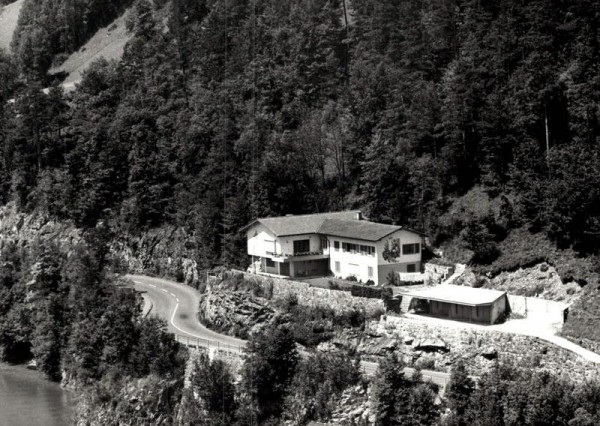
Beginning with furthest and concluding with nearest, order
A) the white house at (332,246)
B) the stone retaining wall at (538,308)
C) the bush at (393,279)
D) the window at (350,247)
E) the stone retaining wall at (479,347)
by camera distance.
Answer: the window at (350,247) → the white house at (332,246) → the bush at (393,279) → the stone retaining wall at (538,308) → the stone retaining wall at (479,347)

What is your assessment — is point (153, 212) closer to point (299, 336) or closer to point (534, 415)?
point (299, 336)

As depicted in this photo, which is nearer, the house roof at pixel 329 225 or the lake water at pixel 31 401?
the lake water at pixel 31 401

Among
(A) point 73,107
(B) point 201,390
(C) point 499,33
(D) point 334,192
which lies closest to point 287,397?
(B) point 201,390

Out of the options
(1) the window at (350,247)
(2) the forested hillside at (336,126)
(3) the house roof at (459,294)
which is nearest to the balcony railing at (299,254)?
(1) the window at (350,247)

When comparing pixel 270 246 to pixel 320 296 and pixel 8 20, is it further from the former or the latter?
pixel 8 20

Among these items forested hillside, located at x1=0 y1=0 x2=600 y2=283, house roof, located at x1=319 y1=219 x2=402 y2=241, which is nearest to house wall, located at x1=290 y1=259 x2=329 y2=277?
house roof, located at x1=319 y1=219 x2=402 y2=241

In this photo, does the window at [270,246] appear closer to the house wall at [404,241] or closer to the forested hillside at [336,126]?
the forested hillside at [336,126]

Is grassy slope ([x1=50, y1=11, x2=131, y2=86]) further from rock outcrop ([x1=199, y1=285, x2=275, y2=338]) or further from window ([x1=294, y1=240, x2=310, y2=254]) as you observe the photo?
rock outcrop ([x1=199, y1=285, x2=275, y2=338])
